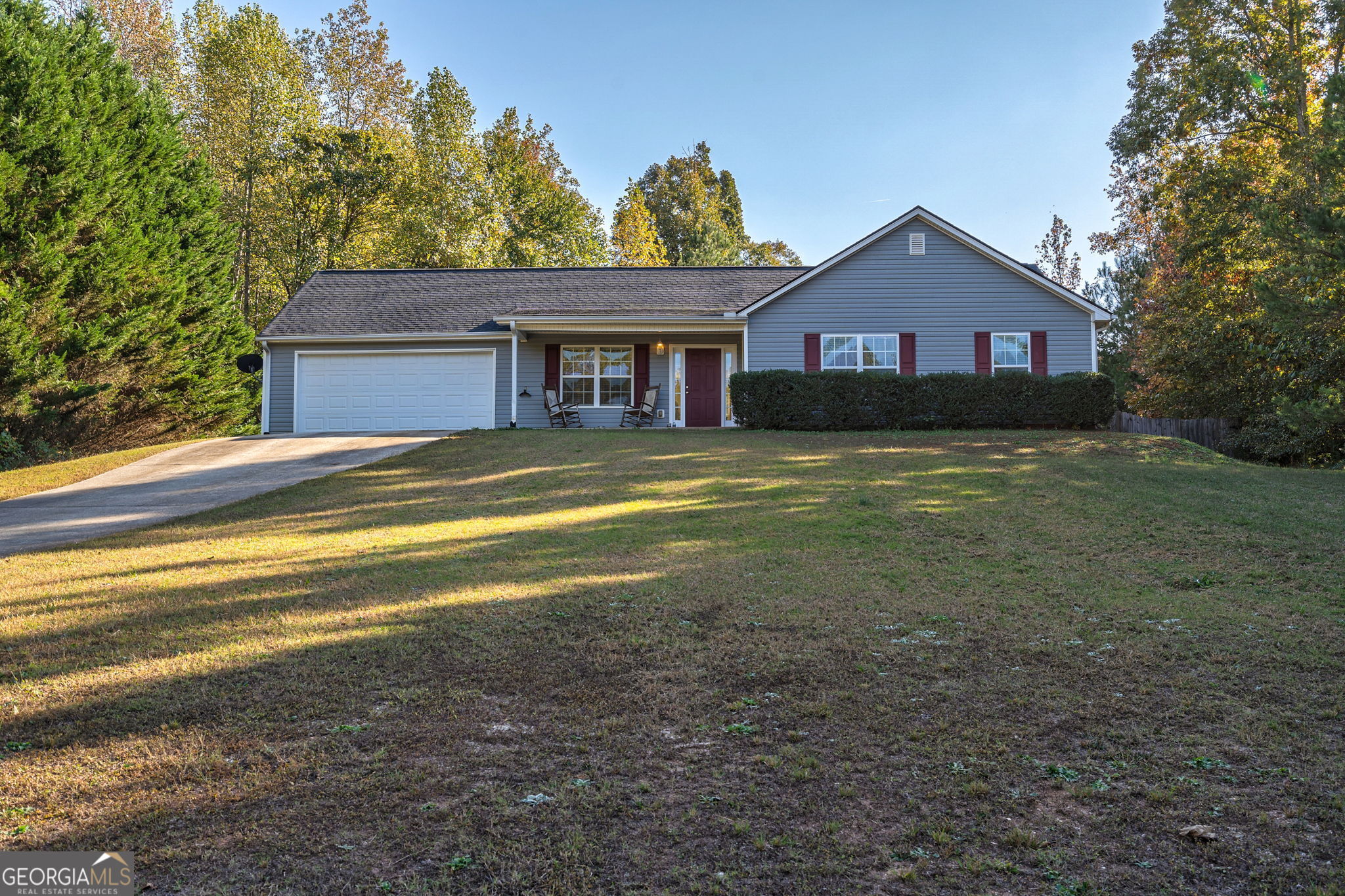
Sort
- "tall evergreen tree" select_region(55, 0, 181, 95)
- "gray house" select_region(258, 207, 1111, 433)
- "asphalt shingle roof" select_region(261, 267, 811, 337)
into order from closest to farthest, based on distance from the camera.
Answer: "gray house" select_region(258, 207, 1111, 433), "asphalt shingle roof" select_region(261, 267, 811, 337), "tall evergreen tree" select_region(55, 0, 181, 95)

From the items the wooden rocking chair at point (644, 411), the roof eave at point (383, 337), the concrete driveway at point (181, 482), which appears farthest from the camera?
the roof eave at point (383, 337)

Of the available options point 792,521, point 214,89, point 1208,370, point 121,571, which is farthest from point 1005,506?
point 214,89

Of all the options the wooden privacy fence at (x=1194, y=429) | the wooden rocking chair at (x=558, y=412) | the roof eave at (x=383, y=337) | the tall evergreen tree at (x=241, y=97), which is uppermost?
the tall evergreen tree at (x=241, y=97)

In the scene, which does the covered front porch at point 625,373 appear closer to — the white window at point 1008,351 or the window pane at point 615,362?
the window pane at point 615,362

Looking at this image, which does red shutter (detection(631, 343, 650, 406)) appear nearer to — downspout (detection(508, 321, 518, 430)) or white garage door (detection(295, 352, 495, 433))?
downspout (detection(508, 321, 518, 430))

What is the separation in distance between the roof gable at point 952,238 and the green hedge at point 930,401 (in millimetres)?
2355

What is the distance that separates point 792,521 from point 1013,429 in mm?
8953

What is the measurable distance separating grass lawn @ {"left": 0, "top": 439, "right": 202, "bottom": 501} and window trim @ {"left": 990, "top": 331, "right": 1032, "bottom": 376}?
17.0 m

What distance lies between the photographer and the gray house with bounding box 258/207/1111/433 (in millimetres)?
17094

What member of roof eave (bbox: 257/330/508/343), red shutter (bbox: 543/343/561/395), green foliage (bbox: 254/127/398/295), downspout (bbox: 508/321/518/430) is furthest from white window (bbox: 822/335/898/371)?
green foliage (bbox: 254/127/398/295)

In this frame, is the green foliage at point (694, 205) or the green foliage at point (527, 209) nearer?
the green foliage at point (527, 209)

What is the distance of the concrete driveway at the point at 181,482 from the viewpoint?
28.3 feet

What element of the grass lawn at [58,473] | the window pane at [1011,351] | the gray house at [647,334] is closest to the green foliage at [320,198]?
the gray house at [647,334]

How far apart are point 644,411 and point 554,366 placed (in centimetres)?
253
